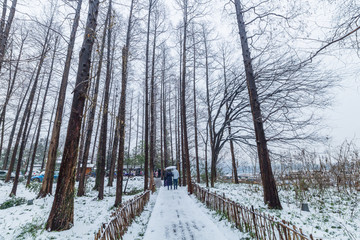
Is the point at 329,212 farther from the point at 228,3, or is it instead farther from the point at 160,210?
the point at 228,3

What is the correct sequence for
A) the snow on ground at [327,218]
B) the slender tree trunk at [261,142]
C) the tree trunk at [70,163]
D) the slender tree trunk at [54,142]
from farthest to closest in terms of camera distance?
the slender tree trunk at [54,142] → the slender tree trunk at [261,142] → the tree trunk at [70,163] → the snow on ground at [327,218]

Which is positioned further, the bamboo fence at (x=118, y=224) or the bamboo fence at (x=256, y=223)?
the bamboo fence at (x=118, y=224)

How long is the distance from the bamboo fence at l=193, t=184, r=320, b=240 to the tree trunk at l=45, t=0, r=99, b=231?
392 centimetres

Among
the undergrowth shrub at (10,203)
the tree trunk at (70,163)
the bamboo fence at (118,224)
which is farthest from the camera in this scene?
the undergrowth shrub at (10,203)

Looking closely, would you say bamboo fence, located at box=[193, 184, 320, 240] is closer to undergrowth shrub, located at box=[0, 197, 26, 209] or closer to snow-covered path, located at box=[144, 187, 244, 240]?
snow-covered path, located at box=[144, 187, 244, 240]

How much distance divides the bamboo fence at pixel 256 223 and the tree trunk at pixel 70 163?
392 cm

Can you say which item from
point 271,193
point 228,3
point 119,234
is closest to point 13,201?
point 119,234

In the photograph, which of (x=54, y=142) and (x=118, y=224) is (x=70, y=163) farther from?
(x=54, y=142)

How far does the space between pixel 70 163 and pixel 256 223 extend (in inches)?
170

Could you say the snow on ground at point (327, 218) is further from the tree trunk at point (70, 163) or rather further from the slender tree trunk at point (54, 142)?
the slender tree trunk at point (54, 142)

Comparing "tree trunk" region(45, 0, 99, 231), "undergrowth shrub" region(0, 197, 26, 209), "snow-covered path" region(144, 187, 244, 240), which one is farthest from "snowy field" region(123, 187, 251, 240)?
"undergrowth shrub" region(0, 197, 26, 209)

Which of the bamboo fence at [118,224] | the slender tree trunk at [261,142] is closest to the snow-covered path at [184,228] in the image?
the bamboo fence at [118,224]

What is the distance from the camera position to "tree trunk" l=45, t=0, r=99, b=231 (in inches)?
150

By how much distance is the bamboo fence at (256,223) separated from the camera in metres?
2.49
